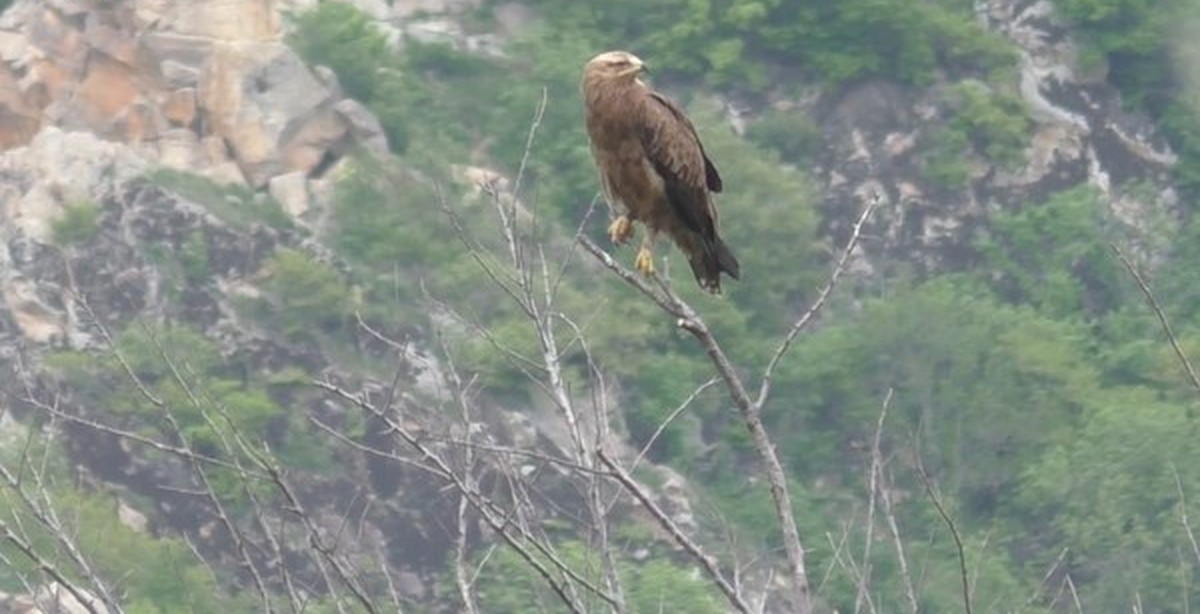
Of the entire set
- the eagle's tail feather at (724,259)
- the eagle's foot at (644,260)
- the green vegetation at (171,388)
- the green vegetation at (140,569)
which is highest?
the eagle's foot at (644,260)

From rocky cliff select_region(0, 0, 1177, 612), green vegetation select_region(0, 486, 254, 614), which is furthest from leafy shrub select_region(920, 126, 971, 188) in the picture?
green vegetation select_region(0, 486, 254, 614)

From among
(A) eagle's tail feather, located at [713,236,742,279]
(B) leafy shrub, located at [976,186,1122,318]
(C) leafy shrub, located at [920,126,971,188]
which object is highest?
(A) eagle's tail feather, located at [713,236,742,279]

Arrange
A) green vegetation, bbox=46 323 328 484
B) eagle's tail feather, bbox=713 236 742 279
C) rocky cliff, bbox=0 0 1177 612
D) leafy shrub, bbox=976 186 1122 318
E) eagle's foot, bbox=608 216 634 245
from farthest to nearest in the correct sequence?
leafy shrub, bbox=976 186 1122 318 < rocky cliff, bbox=0 0 1177 612 < green vegetation, bbox=46 323 328 484 < eagle's foot, bbox=608 216 634 245 < eagle's tail feather, bbox=713 236 742 279

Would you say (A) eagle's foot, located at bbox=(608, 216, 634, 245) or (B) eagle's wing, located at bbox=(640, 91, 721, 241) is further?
(A) eagle's foot, located at bbox=(608, 216, 634, 245)

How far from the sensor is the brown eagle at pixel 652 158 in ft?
27.3

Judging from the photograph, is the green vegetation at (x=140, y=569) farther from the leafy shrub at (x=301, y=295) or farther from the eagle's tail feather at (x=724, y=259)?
the eagle's tail feather at (x=724, y=259)

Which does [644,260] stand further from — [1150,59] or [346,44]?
[1150,59]

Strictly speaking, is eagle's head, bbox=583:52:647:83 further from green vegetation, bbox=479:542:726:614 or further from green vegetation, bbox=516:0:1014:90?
green vegetation, bbox=516:0:1014:90

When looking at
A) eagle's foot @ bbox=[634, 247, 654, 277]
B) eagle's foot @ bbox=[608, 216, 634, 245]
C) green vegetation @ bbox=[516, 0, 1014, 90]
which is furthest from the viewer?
green vegetation @ bbox=[516, 0, 1014, 90]

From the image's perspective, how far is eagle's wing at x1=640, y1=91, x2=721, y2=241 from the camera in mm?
8344

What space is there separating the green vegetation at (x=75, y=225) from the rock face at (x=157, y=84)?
30.8 inches

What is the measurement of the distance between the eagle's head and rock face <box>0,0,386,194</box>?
24.4m

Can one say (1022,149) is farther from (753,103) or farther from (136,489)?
(136,489)

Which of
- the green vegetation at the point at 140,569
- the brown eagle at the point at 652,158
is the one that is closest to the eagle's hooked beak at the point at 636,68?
the brown eagle at the point at 652,158
